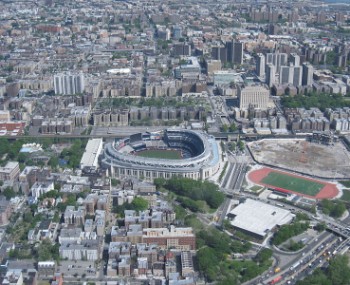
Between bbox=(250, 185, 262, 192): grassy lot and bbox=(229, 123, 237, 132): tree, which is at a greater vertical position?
bbox=(229, 123, 237, 132): tree

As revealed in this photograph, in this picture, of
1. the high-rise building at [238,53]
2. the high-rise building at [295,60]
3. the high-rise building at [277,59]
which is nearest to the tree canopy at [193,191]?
the high-rise building at [295,60]

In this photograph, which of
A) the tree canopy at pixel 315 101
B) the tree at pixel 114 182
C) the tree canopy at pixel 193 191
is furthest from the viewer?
the tree canopy at pixel 315 101

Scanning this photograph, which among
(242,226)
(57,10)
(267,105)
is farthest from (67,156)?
(57,10)

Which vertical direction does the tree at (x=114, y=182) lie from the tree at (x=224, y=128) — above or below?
below

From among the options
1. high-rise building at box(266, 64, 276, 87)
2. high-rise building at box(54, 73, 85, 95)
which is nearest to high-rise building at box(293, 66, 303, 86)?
high-rise building at box(266, 64, 276, 87)

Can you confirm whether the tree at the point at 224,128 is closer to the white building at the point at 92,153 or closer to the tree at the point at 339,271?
the white building at the point at 92,153

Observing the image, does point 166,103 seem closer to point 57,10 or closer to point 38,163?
point 38,163

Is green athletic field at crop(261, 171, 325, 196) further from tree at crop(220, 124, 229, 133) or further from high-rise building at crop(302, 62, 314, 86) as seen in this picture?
high-rise building at crop(302, 62, 314, 86)
